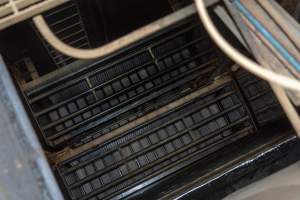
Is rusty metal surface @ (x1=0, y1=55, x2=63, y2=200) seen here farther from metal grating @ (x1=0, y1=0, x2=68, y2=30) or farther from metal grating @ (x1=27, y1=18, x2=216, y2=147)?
metal grating @ (x1=27, y1=18, x2=216, y2=147)

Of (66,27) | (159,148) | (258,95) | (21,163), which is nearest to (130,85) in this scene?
(159,148)

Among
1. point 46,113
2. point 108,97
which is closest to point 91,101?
point 108,97

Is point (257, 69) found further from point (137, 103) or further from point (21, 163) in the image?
point (137, 103)

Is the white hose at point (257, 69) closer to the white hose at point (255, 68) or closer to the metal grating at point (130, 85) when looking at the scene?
the white hose at point (255, 68)

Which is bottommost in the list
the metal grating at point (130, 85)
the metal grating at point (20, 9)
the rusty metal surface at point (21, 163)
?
the rusty metal surface at point (21, 163)

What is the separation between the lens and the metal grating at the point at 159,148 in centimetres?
165

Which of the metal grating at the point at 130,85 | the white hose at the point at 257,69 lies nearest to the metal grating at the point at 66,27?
the metal grating at the point at 130,85

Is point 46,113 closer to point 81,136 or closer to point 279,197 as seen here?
point 81,136

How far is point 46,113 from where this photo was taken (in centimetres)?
164

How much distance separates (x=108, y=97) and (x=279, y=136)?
0.77 m

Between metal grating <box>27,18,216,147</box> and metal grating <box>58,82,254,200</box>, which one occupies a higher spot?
metal grating <box>27,18,216,147</box>

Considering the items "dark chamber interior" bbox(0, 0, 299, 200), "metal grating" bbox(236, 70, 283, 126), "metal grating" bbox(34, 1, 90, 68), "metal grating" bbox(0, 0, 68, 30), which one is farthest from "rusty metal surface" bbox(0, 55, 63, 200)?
"metal grating" bbox(236, 70, 283, 126)

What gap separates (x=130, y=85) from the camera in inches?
69.7

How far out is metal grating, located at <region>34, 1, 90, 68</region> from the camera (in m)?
1.32
